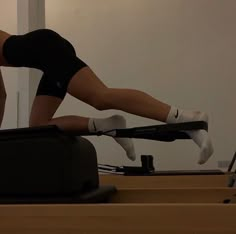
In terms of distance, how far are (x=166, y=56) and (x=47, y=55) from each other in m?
2.81

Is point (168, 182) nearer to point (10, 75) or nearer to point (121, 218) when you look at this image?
point (121, 218)

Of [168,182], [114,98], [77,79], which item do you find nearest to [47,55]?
[77,79]

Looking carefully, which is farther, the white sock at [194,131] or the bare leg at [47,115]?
the bare leg at [47,115]

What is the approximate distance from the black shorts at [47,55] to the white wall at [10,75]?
2645mm

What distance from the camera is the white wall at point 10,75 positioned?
13.6ft

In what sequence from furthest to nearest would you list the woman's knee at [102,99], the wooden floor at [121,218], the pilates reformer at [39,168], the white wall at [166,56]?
the white wall at [166,56]
the woman's knee at [102,99]
the pilates reformer at [39,168]
the wooden floor at [121,218]

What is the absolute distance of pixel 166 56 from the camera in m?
4.09

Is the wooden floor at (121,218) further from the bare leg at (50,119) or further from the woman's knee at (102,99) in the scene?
the bare leg at (50,119)

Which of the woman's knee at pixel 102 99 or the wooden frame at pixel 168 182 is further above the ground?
the woman's knee at pixel 102 99

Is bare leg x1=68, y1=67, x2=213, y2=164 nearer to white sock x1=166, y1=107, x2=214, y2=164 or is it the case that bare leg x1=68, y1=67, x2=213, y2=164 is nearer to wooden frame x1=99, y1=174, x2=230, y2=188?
white sock x1=166, y1=107, x2=214, y2=164

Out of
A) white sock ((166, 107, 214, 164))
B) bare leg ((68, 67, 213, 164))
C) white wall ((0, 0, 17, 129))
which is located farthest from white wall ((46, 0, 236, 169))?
bare leg ((68, 67, 213, 164))

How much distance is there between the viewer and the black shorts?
1333 mm

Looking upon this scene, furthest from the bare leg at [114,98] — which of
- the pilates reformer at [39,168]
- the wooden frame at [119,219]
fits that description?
the wooden frame at [119,219]

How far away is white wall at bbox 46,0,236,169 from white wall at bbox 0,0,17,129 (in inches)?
18.3
